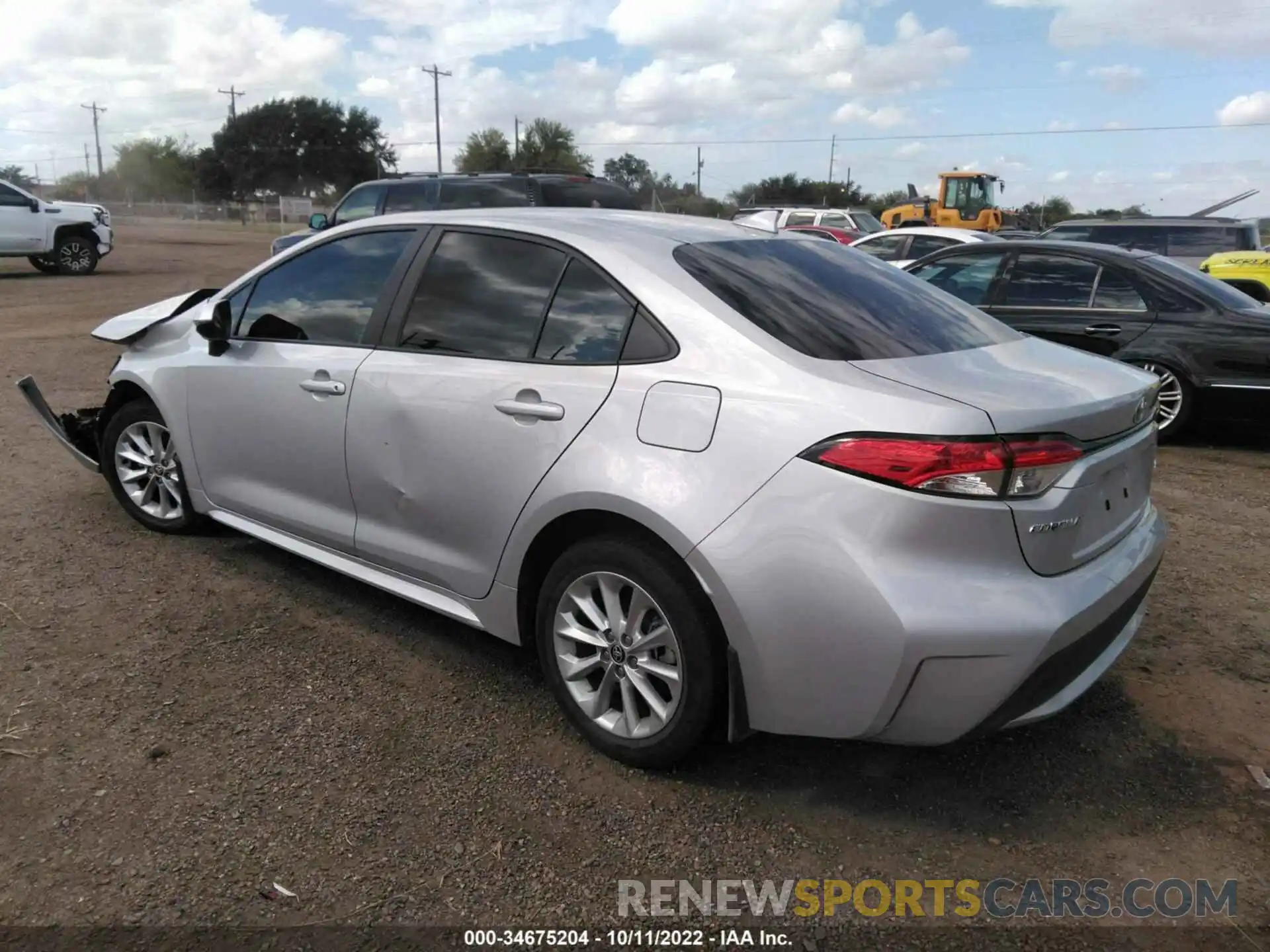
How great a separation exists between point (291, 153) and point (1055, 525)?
78176 millimetres

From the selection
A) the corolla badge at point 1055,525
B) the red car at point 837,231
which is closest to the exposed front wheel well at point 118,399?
the corolla badge at point 1055,525

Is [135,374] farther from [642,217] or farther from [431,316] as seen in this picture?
[642,217]

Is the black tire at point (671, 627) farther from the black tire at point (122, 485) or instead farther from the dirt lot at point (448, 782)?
the black tire at point (122, 485)

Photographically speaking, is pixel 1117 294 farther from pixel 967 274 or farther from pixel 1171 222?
pixel 1171 222

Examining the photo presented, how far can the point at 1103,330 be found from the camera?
7172 millimetres

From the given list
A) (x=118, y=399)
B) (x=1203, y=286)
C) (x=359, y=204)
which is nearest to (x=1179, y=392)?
(x=1203, y=286)

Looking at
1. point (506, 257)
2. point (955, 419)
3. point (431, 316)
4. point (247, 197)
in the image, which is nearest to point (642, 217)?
point (506, 257)

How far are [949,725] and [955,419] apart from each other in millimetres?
777

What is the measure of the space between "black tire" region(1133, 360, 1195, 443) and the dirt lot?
316cm

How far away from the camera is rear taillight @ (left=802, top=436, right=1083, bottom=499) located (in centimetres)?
234

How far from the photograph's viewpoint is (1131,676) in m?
3.53

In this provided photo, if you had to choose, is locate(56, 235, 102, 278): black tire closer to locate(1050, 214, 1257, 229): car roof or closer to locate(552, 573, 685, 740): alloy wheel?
locate(1050, 214, 1257, 229): car roof

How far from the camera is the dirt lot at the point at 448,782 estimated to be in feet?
7.95

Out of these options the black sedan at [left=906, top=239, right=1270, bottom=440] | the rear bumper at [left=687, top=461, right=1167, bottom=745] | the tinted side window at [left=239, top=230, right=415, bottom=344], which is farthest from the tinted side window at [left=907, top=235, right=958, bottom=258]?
the rear bumper at [left=687, top=461, right=1167, bottom=745]
